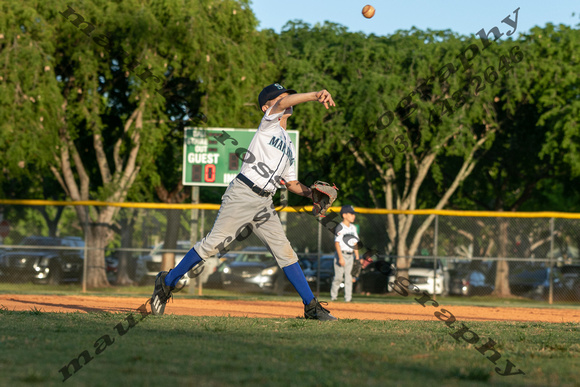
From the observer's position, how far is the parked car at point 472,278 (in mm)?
17859

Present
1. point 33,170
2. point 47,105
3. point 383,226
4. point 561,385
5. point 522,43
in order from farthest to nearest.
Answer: point 522,43
point 33,170
point 383,226
point 47,105
point 561,385

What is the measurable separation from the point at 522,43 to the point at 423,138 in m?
4.52

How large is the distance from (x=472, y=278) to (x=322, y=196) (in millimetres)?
11786

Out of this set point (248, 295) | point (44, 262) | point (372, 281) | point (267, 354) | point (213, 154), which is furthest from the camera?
point (372, 281)

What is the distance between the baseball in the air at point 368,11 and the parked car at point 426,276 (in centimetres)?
754

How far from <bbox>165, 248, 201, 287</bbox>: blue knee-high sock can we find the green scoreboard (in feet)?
30.3

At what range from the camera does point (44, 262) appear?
675 inches

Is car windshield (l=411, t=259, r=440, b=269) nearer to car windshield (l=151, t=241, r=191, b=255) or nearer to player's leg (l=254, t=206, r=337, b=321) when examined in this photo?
car windshield (l=151, t=241, r=191, b=255)

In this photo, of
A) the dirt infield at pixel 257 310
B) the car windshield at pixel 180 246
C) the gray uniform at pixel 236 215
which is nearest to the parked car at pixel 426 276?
the dirt infield at pixel 257 310

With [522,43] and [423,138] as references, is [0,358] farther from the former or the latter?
[522,43]

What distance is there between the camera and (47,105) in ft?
55.1

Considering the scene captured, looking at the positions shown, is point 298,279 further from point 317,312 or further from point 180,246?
point 180,246

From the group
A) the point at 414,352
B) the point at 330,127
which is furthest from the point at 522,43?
the point at 414,352

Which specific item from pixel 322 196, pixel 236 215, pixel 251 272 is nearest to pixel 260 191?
pixel 236 215
